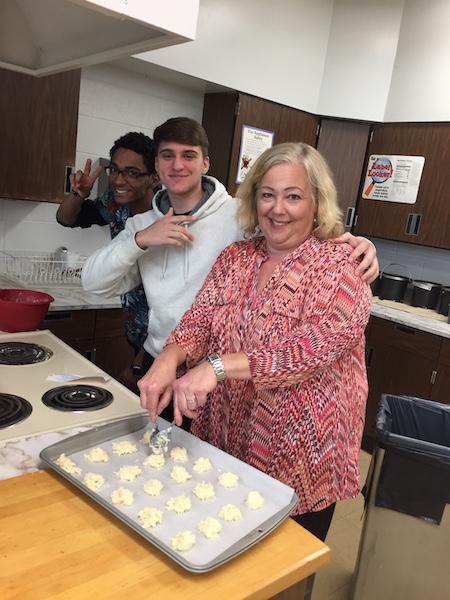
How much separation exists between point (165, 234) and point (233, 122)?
6.28ft

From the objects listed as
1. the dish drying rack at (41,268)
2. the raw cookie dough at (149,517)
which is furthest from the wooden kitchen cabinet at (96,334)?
the raw cookie dough at (149,517)

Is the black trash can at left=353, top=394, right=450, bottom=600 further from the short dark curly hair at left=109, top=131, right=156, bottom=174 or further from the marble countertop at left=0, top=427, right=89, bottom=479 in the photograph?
the short dark curly hair at left=109, top=131, right=156, bottom=174

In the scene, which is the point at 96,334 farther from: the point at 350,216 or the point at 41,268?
the point at 350,216

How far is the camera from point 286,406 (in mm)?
1316

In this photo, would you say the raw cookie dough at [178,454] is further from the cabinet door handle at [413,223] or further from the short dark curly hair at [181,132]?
the cabinet door handle at [413,223]

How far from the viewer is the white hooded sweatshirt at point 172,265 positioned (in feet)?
5.66

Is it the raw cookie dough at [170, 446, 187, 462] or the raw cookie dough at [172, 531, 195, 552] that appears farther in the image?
the raw cookie dough at [170, 446, 187, 462]

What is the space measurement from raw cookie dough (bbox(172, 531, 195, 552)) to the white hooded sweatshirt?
911 millimetres

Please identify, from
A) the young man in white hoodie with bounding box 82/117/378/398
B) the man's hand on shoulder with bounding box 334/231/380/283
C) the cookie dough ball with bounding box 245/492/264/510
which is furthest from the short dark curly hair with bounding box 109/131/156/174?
the cookie dough ball with bounding box 245/492/264/510

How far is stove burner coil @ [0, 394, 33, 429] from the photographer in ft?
4.02

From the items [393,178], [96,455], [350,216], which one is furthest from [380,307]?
[96,455]

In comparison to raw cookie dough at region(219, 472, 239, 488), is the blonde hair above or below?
above

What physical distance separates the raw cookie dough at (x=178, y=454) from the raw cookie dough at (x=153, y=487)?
0.36 ft

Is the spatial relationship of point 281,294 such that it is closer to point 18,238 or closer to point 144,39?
point 144,39
